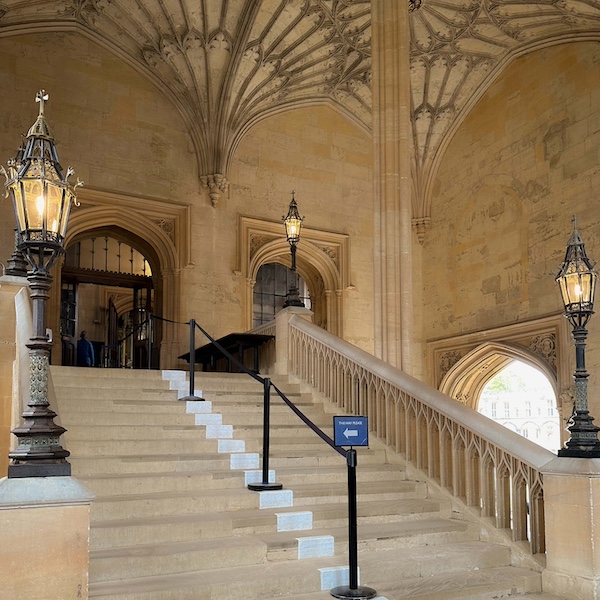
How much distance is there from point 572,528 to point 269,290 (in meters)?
12.9

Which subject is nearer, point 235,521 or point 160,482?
point 235,521

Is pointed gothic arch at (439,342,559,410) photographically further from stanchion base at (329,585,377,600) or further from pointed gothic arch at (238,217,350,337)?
stanchion base at (329,585,377,600)

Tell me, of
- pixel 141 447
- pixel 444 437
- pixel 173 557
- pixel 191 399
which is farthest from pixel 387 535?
pixel 191 399

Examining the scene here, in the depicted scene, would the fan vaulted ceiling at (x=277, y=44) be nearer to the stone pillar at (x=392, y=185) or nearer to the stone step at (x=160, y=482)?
the stone pillar at (x=392, y=185)

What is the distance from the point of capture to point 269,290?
17.4 metres

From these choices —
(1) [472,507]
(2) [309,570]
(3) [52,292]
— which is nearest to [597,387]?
(1) [472,507]

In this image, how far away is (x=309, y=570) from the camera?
4.52 meters

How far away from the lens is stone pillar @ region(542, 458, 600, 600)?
467 centimetres

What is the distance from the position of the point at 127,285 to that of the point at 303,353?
24.9 ft

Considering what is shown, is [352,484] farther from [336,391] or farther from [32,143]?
[336,391]

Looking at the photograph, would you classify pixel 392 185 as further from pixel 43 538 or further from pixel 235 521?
pixel 43 538

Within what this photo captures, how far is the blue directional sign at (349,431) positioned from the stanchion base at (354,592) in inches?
34.9

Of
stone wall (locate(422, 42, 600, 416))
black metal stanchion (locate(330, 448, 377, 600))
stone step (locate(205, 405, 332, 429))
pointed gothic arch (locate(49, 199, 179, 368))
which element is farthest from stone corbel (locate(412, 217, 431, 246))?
black metal stanchion (locate(330, 448, 377, 600))

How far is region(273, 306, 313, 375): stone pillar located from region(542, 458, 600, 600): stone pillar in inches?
180
